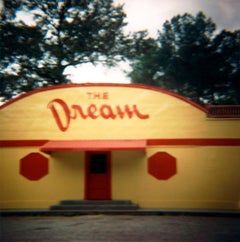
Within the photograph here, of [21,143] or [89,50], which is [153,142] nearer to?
[21,143]


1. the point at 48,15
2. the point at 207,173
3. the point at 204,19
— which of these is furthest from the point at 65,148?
the point at 204,19

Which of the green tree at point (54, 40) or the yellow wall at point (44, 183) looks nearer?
the yellow wall at point (44, 183)

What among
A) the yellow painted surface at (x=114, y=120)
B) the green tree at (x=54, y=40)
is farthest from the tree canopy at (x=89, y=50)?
the yellow painted surface at (x=114, y=120)

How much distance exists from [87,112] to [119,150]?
2.16 meters

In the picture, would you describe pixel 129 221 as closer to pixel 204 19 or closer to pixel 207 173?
pixel 207 173

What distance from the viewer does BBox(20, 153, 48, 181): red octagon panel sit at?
38.5 ft

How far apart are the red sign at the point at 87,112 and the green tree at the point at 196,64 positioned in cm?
1528

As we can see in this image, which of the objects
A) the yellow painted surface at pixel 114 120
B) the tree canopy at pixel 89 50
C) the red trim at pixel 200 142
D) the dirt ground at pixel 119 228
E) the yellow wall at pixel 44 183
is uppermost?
the tree canopy at pixel 89 50

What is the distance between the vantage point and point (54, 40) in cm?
2442

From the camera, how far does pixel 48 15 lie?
24578 mm

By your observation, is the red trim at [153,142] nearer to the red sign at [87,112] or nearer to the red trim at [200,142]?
the red trim at [200,142]

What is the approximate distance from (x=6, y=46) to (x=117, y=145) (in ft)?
54.4

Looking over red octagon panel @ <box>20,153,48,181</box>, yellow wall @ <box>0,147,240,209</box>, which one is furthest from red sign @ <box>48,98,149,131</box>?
red octagon panel @ <box>20,153,48,181</box>

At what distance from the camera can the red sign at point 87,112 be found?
11836mm
